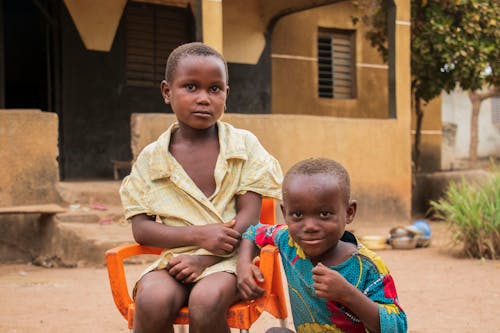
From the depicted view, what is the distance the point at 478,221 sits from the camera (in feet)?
19.0

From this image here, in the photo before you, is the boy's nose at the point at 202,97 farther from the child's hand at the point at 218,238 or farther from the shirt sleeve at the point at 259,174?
the child's hand at the point at 218,238

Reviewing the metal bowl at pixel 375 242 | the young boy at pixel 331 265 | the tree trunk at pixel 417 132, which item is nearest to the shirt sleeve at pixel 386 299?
the young boy at pixel 331 265

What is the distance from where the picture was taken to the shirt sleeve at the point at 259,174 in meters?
2.33

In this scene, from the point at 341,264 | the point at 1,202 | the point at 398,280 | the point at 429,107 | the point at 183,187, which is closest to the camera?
the point at 341,264

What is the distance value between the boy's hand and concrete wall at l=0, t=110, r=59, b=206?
4.44m

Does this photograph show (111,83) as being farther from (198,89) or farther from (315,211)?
(315,211)

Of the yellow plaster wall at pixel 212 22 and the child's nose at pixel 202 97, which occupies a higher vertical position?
the yellow plaster wall at pixel 212 22

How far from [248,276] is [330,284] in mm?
397

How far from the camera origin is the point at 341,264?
1.85 meters

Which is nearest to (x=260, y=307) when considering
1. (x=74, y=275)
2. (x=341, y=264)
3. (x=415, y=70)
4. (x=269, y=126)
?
(x=341, y=264)

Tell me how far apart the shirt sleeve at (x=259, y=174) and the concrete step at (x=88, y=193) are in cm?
421

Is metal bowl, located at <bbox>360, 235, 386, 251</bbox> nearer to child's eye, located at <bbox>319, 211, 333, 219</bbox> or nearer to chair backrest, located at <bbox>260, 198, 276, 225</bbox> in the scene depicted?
chair backrest, located at <bbox>260, 198, 276, 225</bbox>

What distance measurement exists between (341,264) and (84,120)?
276 inches

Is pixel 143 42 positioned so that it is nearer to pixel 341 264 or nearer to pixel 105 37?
pixel 105 37
